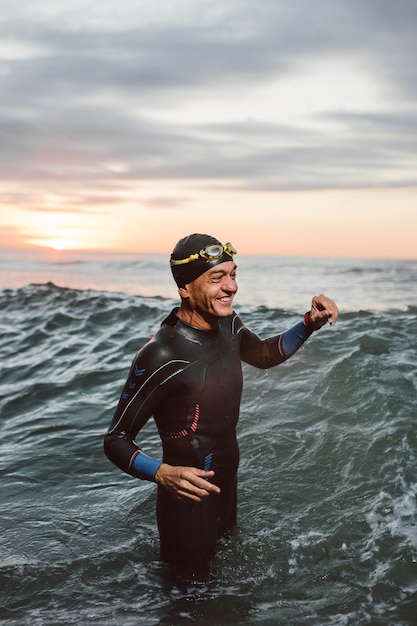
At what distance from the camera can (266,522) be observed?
587cm

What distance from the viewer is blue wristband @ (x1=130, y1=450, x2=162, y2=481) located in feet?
13.1

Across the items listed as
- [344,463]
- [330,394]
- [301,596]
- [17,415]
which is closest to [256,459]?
[344,463]

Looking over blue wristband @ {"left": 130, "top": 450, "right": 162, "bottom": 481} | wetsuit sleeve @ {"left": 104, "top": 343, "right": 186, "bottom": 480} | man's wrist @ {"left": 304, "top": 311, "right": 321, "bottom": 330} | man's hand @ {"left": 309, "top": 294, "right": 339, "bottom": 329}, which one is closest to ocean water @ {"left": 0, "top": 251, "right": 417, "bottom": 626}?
blue wristband @ {"left": 130, "top": 450, "right": 162, "bottom": 481}

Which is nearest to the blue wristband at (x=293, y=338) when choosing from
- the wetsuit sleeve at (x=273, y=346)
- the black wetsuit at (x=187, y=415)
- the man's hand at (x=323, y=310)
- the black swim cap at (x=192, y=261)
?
the wetsuit sleeve at (x=273, y=346)

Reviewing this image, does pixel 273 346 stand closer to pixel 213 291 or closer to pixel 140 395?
pixel 213 291

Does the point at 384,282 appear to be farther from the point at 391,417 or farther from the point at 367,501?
the point at 367,501

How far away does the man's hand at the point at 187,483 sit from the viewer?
382 centimetres

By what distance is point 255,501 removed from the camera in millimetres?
6328

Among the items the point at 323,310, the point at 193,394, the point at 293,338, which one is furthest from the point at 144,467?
the point at 323,310

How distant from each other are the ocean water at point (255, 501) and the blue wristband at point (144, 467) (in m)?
1.09

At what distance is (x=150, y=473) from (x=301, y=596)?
1.62 meters

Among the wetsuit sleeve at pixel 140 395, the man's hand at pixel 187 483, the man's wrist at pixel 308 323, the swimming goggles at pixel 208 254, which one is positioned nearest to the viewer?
the man's hand at pixel 187 483

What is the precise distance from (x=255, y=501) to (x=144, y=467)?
260cm

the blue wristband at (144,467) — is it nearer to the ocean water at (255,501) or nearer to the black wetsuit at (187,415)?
the black wetsuit at (187,415)
